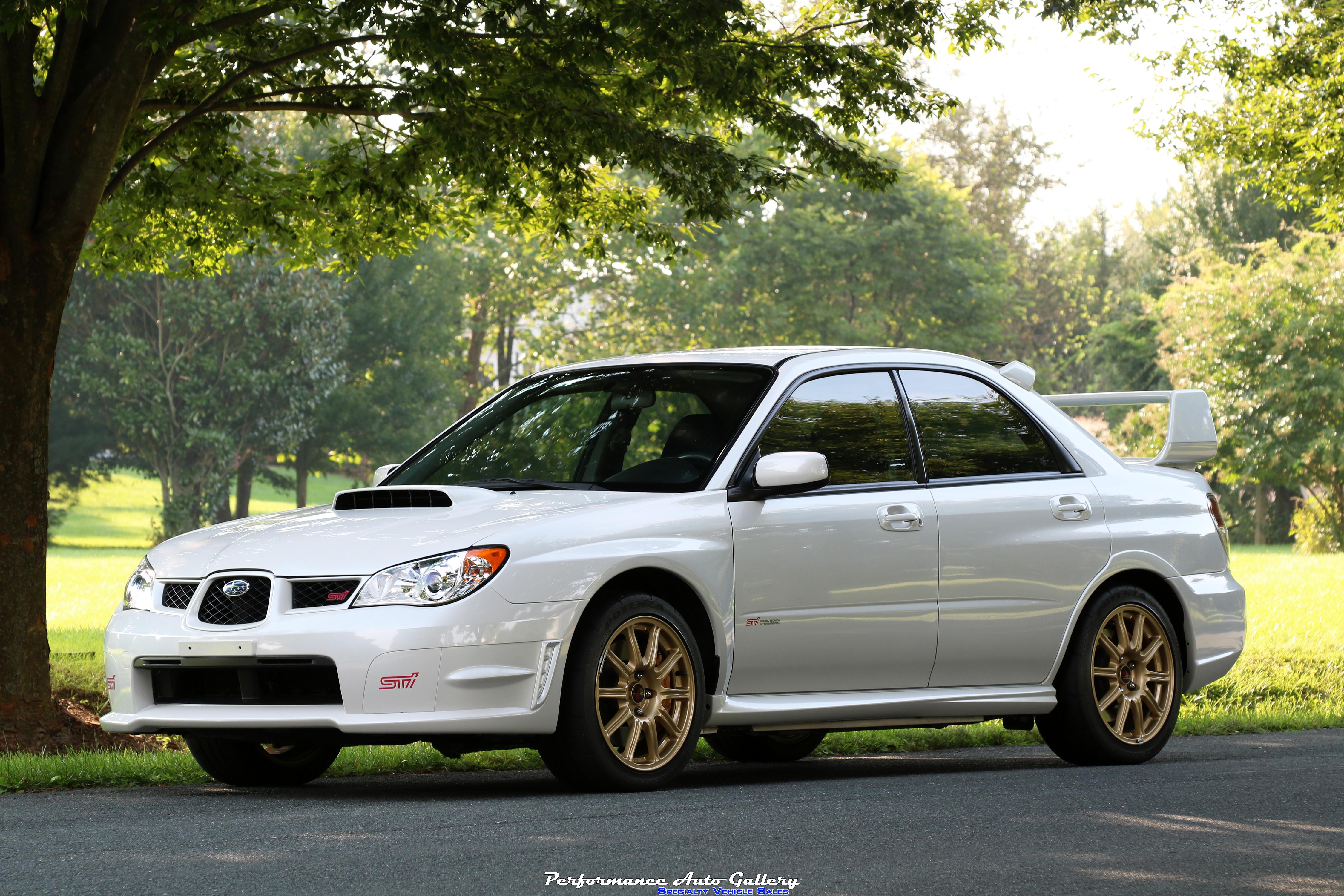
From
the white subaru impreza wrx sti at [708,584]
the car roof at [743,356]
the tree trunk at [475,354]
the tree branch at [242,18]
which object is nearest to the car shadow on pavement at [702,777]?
the white subaru impreza wrx sti at [708,584]

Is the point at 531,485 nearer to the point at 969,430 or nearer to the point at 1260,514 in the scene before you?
the point at 969,430

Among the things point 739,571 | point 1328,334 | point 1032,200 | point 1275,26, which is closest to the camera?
point 739,571

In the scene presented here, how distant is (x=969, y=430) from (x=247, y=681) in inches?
142

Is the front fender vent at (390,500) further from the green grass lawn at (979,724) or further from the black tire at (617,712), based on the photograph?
the green grass lawn at (979,724)

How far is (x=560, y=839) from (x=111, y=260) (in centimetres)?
915

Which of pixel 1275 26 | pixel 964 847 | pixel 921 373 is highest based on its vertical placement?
pixel 1275 26

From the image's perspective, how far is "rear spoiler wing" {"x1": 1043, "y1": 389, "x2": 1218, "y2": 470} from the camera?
29.4ft

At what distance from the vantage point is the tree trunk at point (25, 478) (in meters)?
9.10

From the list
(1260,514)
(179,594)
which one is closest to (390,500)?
(179,594)

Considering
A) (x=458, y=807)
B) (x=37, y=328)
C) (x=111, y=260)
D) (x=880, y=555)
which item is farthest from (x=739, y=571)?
(x=111, y=260)

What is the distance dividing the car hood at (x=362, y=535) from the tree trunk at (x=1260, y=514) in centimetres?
5340

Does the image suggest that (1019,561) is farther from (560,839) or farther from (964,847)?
(560,839)

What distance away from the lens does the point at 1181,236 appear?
60188 millimetres

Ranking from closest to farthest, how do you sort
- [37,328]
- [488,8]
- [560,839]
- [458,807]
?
[560,839] < [458,807] < [37,328] < [488,8]
